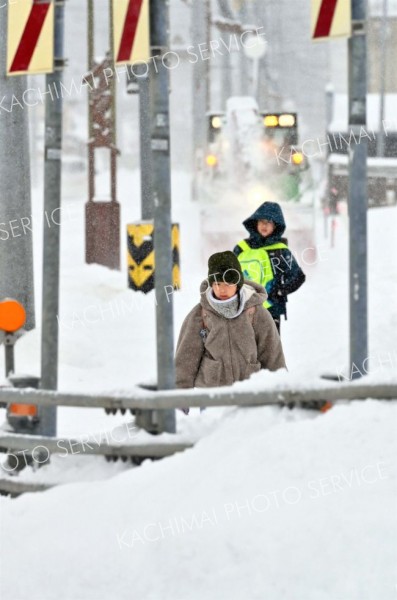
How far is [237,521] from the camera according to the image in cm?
514

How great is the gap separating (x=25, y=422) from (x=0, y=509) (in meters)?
0.72

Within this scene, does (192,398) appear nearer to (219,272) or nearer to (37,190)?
(219,272)

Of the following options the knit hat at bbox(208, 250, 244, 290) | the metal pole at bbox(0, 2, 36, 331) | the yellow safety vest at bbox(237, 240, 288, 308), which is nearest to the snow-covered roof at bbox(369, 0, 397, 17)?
the metal pole at bbox(0, 2, 36, 331)

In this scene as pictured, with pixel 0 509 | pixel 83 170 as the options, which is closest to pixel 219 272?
pixel 0 509

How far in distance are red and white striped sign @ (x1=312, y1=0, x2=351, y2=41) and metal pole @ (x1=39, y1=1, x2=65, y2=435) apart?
1.26m

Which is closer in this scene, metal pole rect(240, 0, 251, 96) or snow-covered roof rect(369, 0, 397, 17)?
metal pole rect(240, 0, 251, 96)

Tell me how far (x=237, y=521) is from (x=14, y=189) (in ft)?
23.6

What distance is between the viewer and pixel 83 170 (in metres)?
69.8

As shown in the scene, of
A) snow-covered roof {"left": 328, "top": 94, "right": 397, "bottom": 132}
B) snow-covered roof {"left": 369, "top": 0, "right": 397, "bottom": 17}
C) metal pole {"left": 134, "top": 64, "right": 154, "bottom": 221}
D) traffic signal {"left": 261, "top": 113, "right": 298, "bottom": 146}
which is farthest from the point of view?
snow-covered roof {"left": 369, "top": 0, "right": 397, "bottom": 17}

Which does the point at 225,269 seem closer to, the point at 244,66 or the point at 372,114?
the point at 244,66

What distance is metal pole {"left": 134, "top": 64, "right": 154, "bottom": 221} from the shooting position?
581 inches

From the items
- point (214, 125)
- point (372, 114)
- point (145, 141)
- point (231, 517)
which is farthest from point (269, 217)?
point (372, 114)

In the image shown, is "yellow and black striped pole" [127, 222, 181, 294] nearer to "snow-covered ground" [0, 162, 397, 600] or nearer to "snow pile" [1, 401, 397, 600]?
"snow-covered ground" [0, 162, 397, 600]

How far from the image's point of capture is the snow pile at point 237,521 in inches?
191
